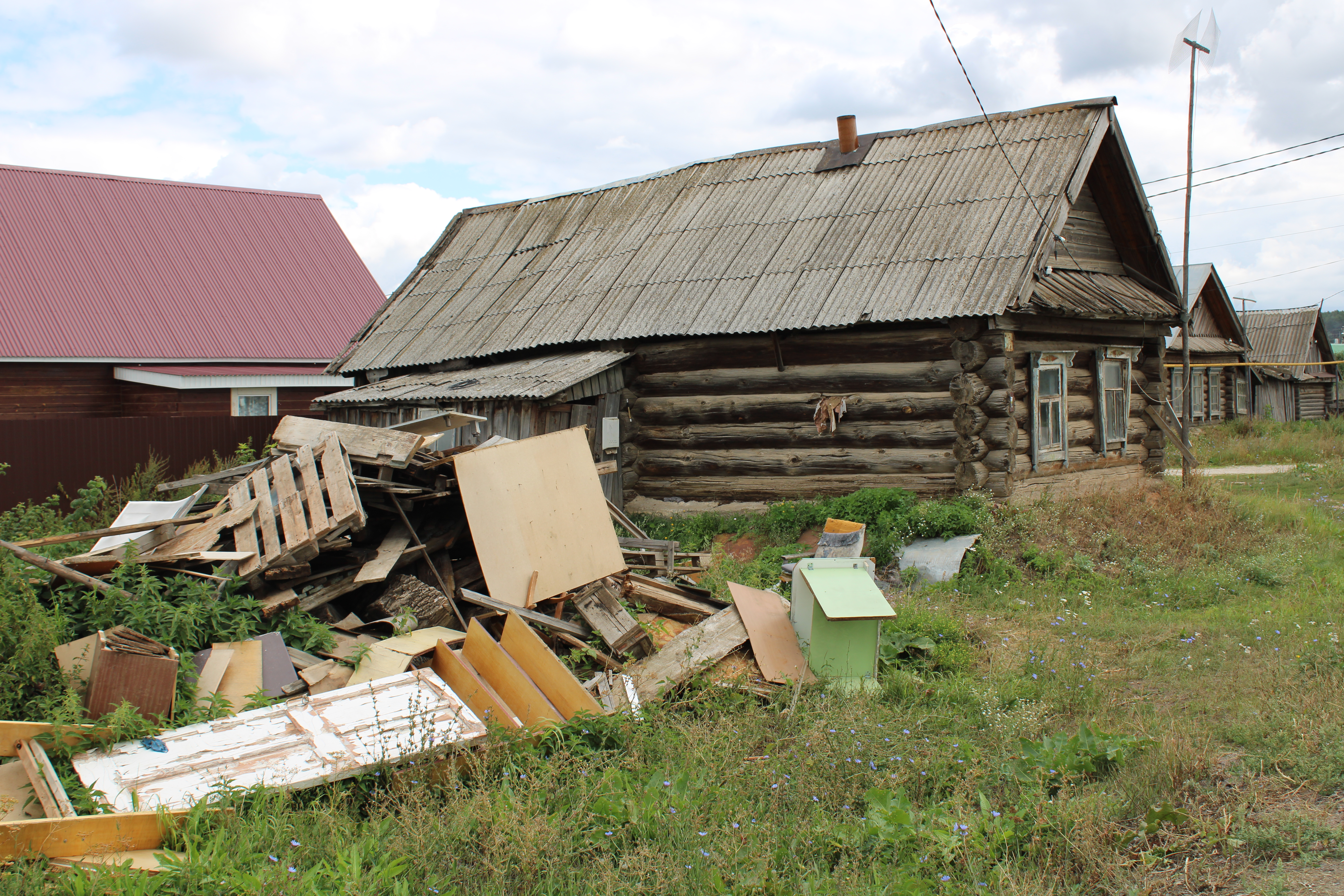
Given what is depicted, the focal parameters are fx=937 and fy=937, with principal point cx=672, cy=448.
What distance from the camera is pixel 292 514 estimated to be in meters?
6.62

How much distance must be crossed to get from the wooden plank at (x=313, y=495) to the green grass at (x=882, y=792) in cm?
153

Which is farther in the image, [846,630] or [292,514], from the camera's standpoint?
[292,514]

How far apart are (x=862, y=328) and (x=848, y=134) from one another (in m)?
4.12

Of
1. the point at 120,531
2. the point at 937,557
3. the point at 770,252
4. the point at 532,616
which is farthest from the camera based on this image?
the point at 770,252

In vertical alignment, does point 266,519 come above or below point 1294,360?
below

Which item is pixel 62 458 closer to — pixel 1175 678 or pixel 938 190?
pixel 938 190

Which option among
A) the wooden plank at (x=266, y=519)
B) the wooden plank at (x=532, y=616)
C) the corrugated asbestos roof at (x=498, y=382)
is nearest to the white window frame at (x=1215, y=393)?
the corrugated asbestos roof at (x=498, y=382)

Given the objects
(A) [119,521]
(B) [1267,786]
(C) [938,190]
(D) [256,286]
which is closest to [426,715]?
(B) [1267,786]

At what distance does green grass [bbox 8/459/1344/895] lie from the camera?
3709mm

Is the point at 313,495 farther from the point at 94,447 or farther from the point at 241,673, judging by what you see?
the point at 94,447

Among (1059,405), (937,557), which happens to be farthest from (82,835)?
(1059,405)

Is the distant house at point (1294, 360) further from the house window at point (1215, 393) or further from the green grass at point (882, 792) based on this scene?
the green grass at point (882, 792)

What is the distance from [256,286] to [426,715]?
65.4ft

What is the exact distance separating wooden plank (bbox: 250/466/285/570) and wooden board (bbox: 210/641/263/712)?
27.5 inches
